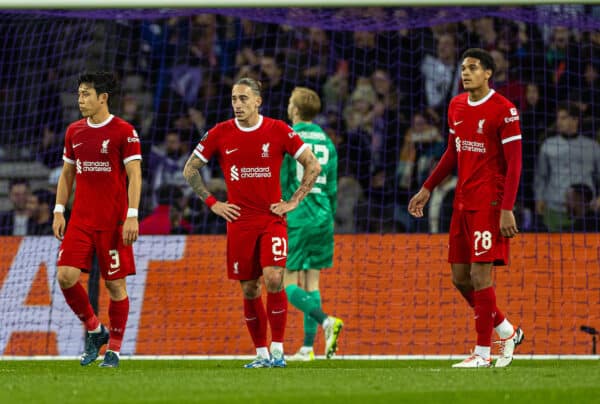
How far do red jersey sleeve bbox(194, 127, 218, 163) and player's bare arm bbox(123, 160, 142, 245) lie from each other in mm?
483

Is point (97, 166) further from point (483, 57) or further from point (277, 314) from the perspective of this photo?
point (483, 57)

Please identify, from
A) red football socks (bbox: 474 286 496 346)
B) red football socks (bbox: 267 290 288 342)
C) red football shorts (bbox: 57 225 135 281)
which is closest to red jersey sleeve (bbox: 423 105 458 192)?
red football socks (bbox: 474 286 496 346)

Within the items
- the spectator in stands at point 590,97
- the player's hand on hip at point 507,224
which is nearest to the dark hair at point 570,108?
the spectator in stands at point 590,97

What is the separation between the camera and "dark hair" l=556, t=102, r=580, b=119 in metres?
13.3

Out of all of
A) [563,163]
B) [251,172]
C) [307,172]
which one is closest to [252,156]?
[251,172]

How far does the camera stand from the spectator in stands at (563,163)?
13125 millimetres

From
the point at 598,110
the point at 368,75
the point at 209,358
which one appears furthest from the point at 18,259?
the point at 598,110

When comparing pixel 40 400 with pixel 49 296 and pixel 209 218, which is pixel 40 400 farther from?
pixel 209 218

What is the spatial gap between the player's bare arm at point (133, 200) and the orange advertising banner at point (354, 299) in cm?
323

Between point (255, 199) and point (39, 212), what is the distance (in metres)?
5.30

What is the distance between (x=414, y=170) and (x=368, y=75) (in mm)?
1999

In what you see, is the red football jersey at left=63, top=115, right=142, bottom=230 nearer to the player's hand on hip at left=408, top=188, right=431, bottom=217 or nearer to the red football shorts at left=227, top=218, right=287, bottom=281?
the red football shorts at left=227, top=218, right=287, bottom=281

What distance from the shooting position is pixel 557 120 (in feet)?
44.2

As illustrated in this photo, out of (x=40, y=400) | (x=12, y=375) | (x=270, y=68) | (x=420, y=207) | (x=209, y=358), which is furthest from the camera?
(x=270, y=68)
